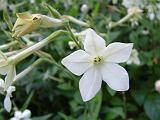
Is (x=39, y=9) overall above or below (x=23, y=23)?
below

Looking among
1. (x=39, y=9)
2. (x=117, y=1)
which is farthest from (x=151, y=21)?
(x=39, y=9)

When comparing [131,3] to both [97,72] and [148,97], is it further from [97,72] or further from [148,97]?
[97,72]

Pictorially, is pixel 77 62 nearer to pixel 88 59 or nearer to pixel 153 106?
pixel 88 59

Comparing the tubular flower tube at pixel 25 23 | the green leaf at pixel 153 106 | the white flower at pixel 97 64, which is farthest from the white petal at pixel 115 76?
the green leaf at pixel 153 106

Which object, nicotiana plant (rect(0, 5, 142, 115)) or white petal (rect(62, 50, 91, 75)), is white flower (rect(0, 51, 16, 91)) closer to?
nicotiana plant (rect(0, 5, 142, 115))

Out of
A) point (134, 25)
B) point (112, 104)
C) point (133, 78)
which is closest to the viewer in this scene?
point (112, 104)

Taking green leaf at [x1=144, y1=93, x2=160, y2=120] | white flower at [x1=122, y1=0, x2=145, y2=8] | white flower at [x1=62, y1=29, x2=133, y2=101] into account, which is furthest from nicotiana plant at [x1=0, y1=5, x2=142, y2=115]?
white flower at [x1=122, y1=0, x2=145, y2=8]

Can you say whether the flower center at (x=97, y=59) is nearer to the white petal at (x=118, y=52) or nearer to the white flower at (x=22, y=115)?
the white petal at (x=118, y=52)
